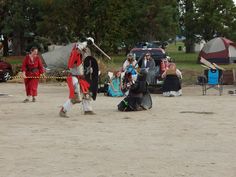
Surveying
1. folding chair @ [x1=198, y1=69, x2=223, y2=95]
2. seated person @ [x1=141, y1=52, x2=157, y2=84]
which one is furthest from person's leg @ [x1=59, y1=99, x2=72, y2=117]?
folding chair @ [x1=198, y1=69, x2=223, y2=95]

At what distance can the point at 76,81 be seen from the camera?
13508 mm

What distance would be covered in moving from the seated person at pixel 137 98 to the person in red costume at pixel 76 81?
4.40 feet

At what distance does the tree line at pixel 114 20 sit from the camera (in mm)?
36844

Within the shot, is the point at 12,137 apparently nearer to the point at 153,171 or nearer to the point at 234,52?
the point at 153,171

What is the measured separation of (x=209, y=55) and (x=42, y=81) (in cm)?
1269

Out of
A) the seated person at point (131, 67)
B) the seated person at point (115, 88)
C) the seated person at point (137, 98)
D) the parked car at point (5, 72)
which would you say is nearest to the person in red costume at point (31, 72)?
the seated person at point (131, 67)

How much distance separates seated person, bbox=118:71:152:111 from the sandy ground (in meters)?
0.37

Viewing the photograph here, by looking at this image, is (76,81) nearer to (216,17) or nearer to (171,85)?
(171,85)

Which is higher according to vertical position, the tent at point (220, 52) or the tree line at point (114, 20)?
the tree line at point (114, 20)

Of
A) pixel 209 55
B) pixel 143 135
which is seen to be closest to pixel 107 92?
pixel 143 135

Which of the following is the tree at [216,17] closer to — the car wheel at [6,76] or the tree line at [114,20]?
the tree line at [114,20]

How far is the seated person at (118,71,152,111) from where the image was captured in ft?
48.6

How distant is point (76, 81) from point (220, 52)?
24909mm

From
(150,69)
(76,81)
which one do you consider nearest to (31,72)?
(76,81)
